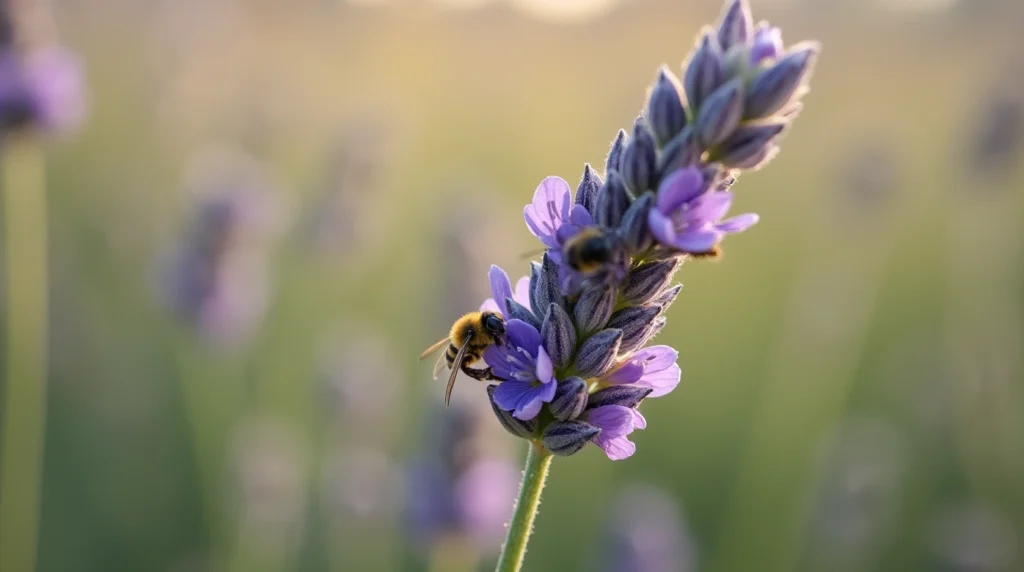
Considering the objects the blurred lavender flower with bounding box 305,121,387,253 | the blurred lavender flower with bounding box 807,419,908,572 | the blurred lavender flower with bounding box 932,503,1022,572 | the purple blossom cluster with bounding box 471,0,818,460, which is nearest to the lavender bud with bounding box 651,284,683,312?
the purple blossom cluster with bounding box 471,0,818,460

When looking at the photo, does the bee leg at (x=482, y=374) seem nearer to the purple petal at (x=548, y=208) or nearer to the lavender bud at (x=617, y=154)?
the purple petal at (x=548, y=208)

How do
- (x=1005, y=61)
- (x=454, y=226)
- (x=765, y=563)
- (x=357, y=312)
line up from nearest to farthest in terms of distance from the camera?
(x=454, y=226), (x=765, y=563), (x=1005, y=61), (x=357, y=312)

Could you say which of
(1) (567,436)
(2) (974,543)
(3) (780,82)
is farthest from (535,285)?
(2) (974,543)

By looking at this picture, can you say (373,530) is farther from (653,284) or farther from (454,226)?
(653,284)

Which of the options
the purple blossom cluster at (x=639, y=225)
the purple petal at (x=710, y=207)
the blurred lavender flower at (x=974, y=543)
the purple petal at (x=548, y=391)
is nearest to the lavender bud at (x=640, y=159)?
the purple blossom cluster at (x=639, y=225)

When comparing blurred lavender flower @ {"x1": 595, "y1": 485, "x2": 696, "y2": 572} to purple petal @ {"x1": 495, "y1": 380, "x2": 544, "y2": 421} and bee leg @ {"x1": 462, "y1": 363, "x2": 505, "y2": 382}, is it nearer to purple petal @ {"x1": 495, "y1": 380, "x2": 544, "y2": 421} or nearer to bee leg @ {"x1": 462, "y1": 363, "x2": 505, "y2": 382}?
bee leg @ {"x1": 462, "y1": 363, "x2": 505, "y2": 382}

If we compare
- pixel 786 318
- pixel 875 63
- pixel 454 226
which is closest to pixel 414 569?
pixel 454 226

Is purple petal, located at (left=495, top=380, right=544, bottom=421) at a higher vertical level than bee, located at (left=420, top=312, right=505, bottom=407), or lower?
lower
